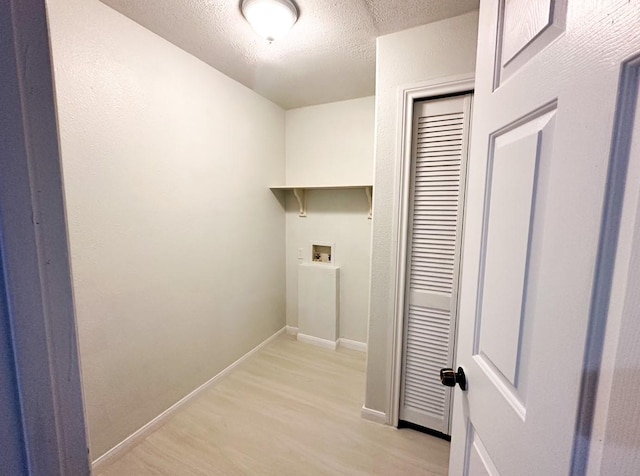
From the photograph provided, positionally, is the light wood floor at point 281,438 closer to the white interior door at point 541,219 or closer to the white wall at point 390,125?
the white wall at point 390,125

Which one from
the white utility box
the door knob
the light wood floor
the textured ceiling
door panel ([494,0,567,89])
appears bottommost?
the light wood floor

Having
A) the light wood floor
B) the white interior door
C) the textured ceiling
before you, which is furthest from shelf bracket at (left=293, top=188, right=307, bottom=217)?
the white interior door

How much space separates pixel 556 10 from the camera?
448 mm

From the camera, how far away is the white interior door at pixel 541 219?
34 centimetres

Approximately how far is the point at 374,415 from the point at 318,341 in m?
1.11

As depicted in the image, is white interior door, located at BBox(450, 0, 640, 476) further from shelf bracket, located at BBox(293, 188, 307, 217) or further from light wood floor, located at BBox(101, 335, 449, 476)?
shelf bracket, located at BBox(293, 188, 307, 217)

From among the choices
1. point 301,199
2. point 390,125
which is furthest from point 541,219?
point 301,199

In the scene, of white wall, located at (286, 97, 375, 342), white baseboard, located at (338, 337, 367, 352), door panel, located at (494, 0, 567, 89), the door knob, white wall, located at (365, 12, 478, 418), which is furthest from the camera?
white baseboard, located at (338, 337, 367, 352)

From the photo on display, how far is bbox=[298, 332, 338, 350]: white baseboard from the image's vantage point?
2795 millimetres

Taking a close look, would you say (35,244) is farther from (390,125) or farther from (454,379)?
(390,125)

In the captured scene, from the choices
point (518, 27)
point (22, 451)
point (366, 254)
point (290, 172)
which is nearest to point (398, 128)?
point (518, 27)

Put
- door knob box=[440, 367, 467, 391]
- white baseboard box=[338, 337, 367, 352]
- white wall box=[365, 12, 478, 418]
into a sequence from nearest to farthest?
1. door knob box=[440, 367, 467, 391]
2. white wall box=[365, 12, 478, 418]
3. white baseboard box=[338, 337, 367, 352]

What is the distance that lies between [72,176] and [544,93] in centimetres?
184

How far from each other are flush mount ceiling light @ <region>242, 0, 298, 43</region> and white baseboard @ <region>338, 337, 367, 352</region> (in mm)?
2678
